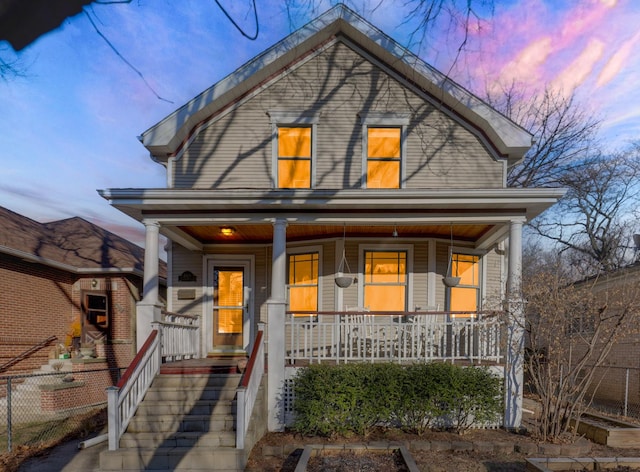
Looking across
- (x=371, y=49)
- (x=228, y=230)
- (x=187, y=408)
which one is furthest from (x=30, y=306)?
(x=371, y=49)

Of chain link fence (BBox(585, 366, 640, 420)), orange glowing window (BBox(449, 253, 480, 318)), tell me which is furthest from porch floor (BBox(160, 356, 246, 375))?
chain link fence (BBox(585, 366, 640, 420))

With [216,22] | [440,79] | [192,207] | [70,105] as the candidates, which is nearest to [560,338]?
[440,79]

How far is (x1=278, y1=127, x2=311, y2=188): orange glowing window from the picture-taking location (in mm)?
8531

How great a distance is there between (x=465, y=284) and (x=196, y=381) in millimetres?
5933

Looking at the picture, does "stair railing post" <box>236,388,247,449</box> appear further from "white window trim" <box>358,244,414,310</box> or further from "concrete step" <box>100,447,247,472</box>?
"white window trim" <box>358,244,414,310</box>

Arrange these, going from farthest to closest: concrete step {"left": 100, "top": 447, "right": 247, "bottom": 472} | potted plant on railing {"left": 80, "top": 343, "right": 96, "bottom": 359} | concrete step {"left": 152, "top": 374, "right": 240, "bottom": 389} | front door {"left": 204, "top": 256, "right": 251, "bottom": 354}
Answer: potted plant on railing {"left": 80, "top": 343, "right": 96, "bottom": 359}
front door {"left": 204, "top": 256, "right": 251, "bottom": 354}
concrete step {"left": 152, "top": 374, "right": 240, "bottom": 389}
concrete step {"left": 100, "top": 447, "right": 247, "bottom": 472}

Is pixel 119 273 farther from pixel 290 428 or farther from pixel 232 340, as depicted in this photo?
pixel 290 428

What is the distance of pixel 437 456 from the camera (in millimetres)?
5434

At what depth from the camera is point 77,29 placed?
4145 mm

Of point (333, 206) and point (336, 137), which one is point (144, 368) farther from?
point (336, 137)

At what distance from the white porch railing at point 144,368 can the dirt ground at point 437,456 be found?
1820 millimetres

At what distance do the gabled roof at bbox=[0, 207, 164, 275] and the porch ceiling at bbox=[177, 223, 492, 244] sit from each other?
3976 mm

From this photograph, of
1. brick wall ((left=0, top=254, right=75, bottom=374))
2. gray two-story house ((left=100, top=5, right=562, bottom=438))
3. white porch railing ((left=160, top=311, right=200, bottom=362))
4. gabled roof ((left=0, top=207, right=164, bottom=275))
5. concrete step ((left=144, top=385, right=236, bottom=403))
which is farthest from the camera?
gabled roof ((left=0, top=207, right=164, bottom=275))

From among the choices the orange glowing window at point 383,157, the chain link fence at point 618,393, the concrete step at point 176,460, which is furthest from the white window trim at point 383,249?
the chain link fence at point 618,393
